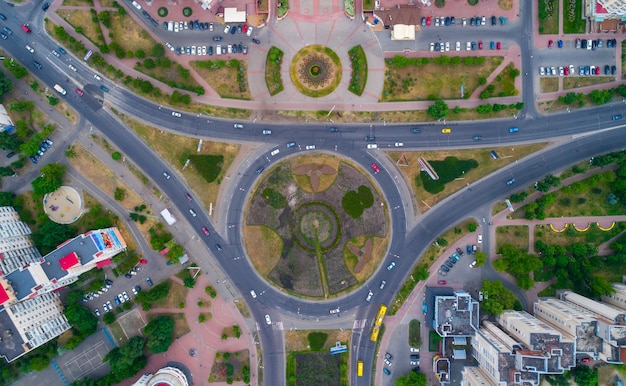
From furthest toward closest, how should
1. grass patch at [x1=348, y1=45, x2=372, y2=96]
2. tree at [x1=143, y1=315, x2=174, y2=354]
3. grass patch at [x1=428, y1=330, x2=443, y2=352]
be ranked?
grass patch at [x1=428, y1=330, x2=443, y2=352]
grass patch at [x1=348, y1=45, x2=372, y2=96]
tree at [x1=143, y1=315, x2=174, y2=354]

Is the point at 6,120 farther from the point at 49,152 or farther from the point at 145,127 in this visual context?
the point at 145,127

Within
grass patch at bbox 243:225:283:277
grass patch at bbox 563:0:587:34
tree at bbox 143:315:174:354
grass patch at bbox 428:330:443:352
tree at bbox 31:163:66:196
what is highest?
grass patch at bbox 563:0:587:34

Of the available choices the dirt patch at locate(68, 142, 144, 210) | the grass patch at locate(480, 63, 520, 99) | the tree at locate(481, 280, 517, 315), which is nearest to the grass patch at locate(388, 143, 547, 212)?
the grass patch at locate(480, 63, 520, 99)

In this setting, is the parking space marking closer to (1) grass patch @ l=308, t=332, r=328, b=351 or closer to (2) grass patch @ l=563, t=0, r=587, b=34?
(1) grass patch @ l=308, t=332, r=328, b=351

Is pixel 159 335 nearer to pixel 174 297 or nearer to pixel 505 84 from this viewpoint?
pixel 174 297

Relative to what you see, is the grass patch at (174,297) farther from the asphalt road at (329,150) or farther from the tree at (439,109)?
the tree at (439,109)

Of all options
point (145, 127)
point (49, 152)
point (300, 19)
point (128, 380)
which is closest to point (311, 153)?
point (300, 19)

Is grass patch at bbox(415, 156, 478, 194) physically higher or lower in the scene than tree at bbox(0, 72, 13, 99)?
lower
